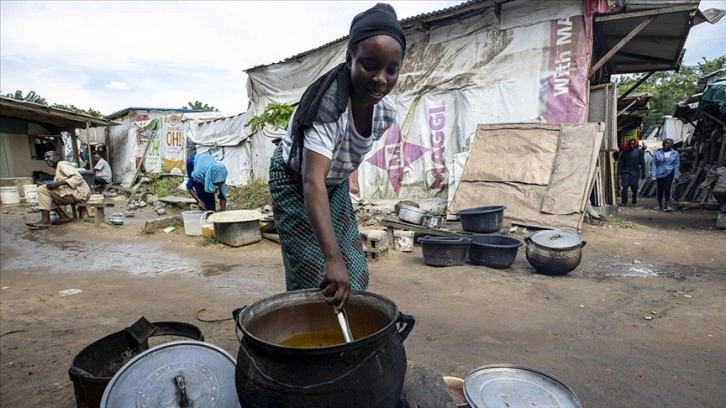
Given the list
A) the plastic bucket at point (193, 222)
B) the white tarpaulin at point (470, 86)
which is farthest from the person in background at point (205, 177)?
the white tarpaulin at point (470, 86)

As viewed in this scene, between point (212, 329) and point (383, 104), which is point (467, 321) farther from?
→ point (383, 104)

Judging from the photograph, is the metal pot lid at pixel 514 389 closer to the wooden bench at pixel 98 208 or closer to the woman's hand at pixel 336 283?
the woman's hand at pixel 336 283

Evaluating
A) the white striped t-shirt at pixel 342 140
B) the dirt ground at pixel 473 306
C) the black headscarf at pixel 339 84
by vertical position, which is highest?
the black headscarf at pixel 339 84

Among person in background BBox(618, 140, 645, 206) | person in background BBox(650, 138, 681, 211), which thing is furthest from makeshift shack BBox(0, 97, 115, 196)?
person in background BBox(650, 138, 681, 211)

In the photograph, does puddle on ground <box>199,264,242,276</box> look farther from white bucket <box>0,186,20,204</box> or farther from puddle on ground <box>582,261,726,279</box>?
white bucket <box>0,186,20,204</box>

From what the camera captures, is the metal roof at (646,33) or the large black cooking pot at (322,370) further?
the metal roof at (646,33)

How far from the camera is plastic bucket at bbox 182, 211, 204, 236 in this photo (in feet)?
22.4

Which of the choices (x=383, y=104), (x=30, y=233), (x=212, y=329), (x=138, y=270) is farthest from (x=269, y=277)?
(x=30, y=233)

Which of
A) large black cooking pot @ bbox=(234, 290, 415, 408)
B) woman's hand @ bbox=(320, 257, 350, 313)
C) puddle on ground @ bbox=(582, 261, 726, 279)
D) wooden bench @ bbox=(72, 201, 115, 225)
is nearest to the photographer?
large black cooking pot @ bbox=(234, 290, 415, 408)

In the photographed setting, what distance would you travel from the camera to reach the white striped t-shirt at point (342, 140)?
136cm

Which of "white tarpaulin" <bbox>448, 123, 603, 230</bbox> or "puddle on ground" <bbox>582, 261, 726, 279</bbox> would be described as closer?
"puddle on ground" <bbox>582, 261, 726, 279</bbox>

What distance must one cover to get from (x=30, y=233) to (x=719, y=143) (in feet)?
52.8

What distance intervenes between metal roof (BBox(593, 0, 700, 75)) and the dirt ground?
352 cm

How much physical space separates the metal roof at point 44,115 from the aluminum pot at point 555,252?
1317 centimetres
